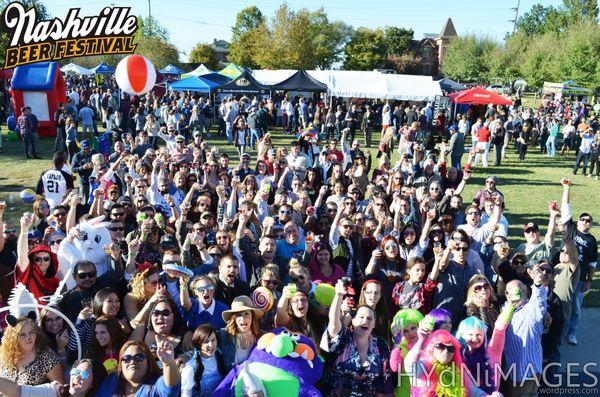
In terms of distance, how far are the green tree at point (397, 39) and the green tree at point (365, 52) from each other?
8859 mm

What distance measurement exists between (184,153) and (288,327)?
7144 mm

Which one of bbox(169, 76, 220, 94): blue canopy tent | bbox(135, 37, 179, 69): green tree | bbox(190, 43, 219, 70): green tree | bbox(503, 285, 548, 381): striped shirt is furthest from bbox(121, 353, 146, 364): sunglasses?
bbox(190, 43, 219, 70): green tree

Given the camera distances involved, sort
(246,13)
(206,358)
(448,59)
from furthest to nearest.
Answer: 1. (246,13)
2. (448,59)
3. (206,358)

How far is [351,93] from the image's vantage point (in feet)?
75.5

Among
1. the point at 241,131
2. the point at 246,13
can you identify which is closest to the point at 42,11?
the point at 246,13

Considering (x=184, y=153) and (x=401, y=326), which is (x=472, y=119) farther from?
(x=401, y=326)

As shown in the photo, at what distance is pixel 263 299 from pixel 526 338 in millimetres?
2113

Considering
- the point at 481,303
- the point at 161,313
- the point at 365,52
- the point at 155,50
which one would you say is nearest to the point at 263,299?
the point at 161,313

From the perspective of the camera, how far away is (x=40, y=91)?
1777 cm

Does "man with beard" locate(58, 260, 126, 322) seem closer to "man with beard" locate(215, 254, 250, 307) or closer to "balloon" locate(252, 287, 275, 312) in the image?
"man with beard" locate(215, 254, 250, 307)

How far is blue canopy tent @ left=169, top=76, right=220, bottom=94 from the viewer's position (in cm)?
2103

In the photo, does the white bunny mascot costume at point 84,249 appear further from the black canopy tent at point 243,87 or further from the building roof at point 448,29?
the building roof at point 448,29

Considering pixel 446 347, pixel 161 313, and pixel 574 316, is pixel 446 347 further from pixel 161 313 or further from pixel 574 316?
pixel 574 316

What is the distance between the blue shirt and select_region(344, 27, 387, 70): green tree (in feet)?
191
